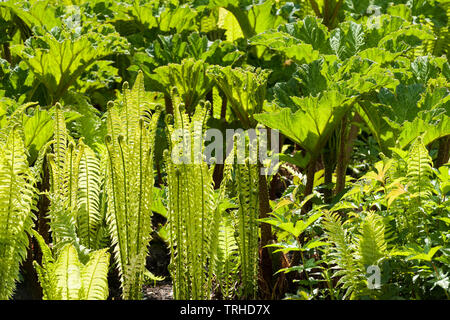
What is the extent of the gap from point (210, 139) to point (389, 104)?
87 cm

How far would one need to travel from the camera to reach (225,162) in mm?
2311

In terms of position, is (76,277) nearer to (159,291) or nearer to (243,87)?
(159,291)

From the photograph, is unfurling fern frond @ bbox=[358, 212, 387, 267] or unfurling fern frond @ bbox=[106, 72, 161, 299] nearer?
unfurling fern frond @ bbox=[358, 212, 387, 267]

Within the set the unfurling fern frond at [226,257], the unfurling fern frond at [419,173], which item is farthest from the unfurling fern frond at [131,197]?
the unfurling fern frond at [419,173]

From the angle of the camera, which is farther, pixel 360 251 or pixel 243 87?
pixel 243 87

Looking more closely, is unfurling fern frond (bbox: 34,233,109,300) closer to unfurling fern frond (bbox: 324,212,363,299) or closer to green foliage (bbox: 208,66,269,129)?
unfurling fern frond (bbox: 324,212,363,299)

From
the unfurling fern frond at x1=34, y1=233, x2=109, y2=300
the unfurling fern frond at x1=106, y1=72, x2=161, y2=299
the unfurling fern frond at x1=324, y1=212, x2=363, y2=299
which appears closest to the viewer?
the unfurling fern frond at x1=34, y1=233, x2=109, y2=300

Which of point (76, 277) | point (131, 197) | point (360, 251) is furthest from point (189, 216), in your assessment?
point (360, 251)

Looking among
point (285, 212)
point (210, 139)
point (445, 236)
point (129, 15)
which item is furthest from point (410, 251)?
point (129, 15)

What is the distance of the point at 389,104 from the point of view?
257 centimetres

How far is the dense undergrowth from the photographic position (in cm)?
203
